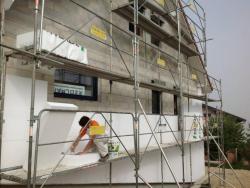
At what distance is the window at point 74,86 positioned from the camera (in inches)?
185

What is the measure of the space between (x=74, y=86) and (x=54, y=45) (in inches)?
54.6

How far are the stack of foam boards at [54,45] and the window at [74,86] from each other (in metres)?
0.82

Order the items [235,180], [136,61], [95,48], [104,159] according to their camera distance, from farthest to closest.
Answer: [235,180] → [95,48] → [136,61] → [104,159]

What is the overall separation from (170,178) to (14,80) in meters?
5.47

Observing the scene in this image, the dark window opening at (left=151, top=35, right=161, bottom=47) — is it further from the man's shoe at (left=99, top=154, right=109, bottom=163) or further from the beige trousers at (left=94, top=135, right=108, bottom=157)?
the man's shoe at (left=99, top=154, right=109, bottom=163)

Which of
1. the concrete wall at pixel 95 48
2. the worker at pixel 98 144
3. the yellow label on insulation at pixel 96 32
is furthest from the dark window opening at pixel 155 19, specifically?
the worker at pixel 98 144

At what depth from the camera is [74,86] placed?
496cm

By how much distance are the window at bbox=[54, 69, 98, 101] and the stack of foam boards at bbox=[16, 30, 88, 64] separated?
824 millimetres

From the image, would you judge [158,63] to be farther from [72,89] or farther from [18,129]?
[18,129]

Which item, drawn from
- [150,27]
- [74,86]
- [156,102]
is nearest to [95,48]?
[74,86]

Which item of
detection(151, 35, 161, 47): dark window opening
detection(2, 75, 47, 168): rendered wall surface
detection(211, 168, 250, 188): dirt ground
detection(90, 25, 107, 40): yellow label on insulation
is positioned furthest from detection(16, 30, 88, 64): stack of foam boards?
detection(211, 168, 250, 188): dirt ground

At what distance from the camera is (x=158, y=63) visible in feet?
25.6

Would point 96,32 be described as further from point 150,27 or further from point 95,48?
point 150,27

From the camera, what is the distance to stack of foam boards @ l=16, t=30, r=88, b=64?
3.55 metres
